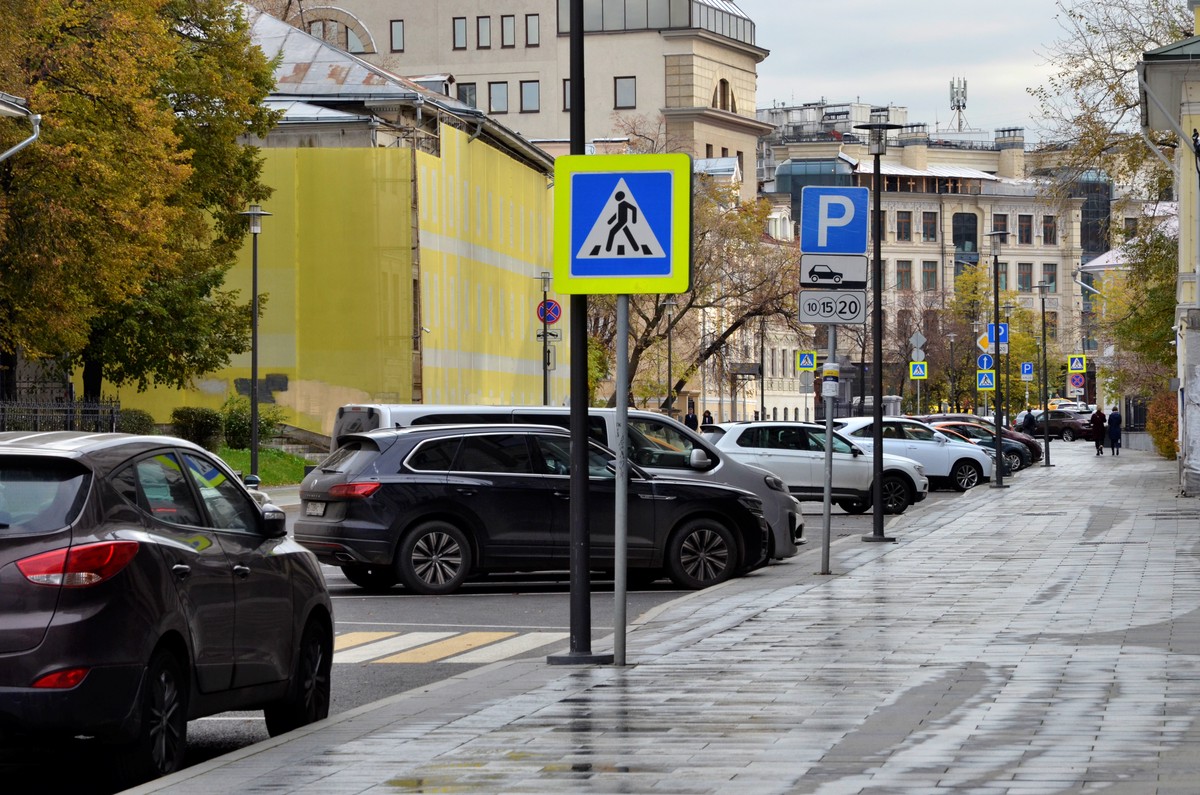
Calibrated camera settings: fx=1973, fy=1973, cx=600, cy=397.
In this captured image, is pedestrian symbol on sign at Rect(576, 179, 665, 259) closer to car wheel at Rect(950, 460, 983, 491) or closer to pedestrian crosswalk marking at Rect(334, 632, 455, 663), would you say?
pedestrian crosswalk marking at Rect(334, 632, 455, 663)

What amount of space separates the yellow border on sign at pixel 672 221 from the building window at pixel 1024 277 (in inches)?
5952

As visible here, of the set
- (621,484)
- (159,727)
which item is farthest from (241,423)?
(159,727)

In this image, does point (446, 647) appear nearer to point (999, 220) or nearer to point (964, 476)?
point (964, 476)

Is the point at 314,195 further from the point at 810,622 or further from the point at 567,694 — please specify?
the point at 567,694

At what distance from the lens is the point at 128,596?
26.4 ft

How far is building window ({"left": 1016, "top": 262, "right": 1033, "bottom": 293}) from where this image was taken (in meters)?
159

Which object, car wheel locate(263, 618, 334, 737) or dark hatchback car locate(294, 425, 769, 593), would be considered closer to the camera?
car wheel locate(263, 618, 334, 737)

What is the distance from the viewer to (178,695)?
28.2 ft

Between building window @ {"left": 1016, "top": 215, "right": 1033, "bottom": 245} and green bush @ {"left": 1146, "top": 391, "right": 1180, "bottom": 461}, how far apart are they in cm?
9598

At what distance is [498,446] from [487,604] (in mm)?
1934

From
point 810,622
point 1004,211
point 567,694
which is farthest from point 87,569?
point 1004,211

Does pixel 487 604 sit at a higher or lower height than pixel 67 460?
lower

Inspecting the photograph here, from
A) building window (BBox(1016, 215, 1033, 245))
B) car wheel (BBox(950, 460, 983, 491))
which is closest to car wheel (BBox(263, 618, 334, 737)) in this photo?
car wheel (BBox(950, 460, 983, 491))

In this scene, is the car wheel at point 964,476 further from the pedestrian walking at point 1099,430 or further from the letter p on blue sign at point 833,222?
the pedestrian walking at point 1099,430
